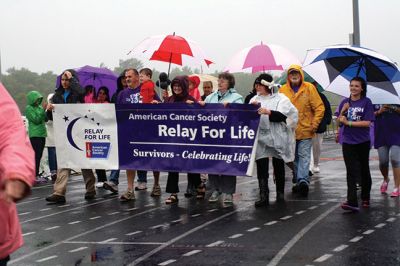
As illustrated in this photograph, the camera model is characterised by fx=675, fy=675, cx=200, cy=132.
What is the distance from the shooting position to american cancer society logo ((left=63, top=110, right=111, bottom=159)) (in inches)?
413

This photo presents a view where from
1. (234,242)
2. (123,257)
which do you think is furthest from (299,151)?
(123,257)

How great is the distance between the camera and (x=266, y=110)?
9000 millimetres

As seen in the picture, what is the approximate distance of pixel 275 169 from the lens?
31.9ft

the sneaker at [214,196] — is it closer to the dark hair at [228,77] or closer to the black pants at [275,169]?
the black pants at [275,169]

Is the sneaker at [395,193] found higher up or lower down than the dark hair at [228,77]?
lower down

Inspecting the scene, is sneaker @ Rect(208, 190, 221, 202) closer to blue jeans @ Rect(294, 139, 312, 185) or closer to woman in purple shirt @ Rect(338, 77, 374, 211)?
blue jeans @ Rect(294, 139, 312, 185)

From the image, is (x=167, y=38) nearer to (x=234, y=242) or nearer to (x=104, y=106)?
(x=104, y=106)

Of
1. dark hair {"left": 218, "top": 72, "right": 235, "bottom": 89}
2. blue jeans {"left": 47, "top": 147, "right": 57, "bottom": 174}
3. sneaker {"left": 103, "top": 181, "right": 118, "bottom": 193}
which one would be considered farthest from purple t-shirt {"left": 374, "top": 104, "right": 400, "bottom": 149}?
blue jeans {"left": 47, "top": 147, "right": 57, "bottom": 174}

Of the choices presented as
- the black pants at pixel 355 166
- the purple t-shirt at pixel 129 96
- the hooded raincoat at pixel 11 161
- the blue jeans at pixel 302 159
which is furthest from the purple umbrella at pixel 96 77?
the hooded raincoat at pixel 11 161

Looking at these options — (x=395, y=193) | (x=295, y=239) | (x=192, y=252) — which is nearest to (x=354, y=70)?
(x=395, y=193)

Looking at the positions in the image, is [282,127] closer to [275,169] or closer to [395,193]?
[275,169]

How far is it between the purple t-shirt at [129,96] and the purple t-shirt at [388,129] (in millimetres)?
3632

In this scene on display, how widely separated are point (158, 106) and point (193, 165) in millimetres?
1026

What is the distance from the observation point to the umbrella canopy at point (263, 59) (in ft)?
44.1
